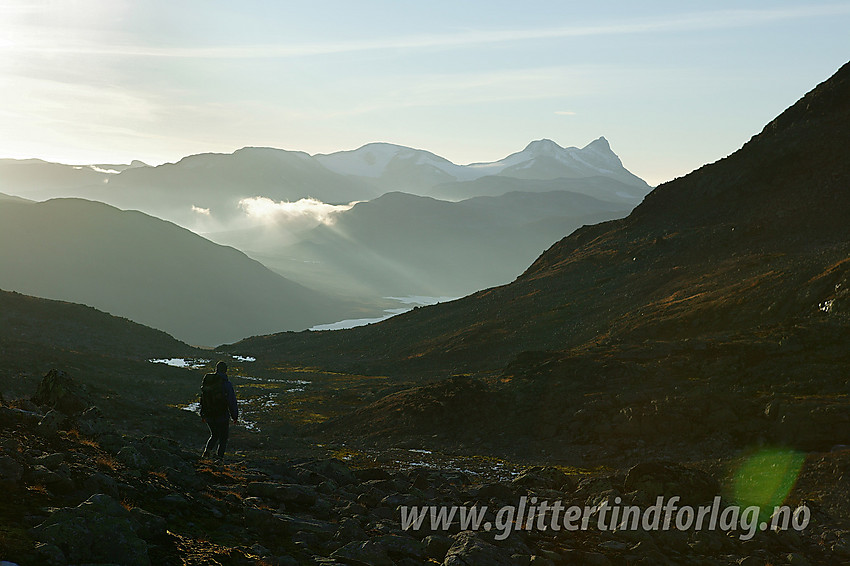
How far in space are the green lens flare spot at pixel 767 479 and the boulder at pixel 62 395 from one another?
24.3 meters

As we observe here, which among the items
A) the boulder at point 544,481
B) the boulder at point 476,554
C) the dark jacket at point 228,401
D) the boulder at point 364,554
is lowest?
the boulder at point 544,481

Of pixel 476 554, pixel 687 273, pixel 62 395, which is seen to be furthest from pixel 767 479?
pixel 687 273

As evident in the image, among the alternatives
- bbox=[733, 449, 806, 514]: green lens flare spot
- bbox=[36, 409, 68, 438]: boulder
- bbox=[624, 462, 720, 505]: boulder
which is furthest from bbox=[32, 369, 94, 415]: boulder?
bbox=[733, 449, 806, 514]: green lens flare spot

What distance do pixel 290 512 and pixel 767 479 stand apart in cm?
1852

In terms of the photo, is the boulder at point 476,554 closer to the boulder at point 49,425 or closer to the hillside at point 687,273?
the boulder at point 49,425

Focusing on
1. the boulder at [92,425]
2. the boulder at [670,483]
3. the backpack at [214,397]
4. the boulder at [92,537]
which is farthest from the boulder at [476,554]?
the backpack at [214,397]

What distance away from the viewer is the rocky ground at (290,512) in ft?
40.8

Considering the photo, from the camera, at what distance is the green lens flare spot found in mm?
23219

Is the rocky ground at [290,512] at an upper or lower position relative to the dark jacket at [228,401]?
lower

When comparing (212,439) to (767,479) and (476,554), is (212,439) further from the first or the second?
(767,479)

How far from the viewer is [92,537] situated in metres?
11.7

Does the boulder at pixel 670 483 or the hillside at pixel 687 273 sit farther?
the hillside at pixel 687 273

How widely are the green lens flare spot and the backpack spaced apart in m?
17.7

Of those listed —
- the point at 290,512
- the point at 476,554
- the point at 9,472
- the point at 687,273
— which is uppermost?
the point at 687,273
